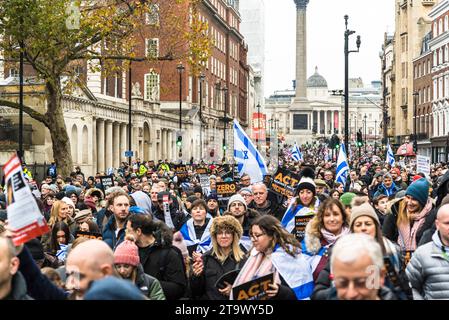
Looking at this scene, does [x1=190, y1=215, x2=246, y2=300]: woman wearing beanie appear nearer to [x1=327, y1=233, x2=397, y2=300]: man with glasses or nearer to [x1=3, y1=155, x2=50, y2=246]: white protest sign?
[x1=3, y1=155, x2=50, y2=246]: white protest sign

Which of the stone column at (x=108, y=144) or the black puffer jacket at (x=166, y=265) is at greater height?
the stone column at (x=108, y=144)

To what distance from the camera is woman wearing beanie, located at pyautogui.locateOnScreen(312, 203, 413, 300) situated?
16.5ft

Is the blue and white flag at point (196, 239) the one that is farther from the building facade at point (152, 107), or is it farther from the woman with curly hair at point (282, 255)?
the building facade at point (152, 107)

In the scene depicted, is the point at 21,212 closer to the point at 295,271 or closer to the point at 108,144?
the point at 295,271

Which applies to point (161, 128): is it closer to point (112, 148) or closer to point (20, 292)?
point (112, 148)

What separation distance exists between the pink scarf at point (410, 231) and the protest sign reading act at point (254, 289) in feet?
11.1

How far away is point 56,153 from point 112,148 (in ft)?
72.8

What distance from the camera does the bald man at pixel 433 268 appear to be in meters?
6.39

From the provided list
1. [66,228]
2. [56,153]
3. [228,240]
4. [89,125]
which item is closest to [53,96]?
[56,153]

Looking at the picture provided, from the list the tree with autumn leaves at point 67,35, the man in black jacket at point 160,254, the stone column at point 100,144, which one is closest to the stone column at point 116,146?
the stone column at point 100,144

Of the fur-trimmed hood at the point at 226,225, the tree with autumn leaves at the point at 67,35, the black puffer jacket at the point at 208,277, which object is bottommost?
the black puffer jacket at the point at 208,277

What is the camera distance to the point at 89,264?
179 inches

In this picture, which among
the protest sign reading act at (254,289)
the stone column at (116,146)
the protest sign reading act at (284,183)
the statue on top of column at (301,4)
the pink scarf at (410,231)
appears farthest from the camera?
the statue on top of column at (301,4)

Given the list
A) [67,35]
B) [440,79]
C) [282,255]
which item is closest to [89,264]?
[282,255]
